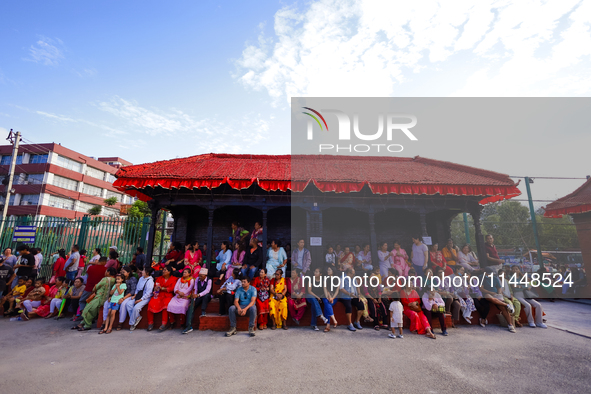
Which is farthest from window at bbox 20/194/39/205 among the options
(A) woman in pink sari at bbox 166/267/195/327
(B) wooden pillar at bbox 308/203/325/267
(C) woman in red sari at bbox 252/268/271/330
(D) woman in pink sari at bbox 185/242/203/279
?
(C) woman in red sari at bbox 252/268/271/330

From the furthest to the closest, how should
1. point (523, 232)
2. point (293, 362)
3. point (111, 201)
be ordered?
point (111, 201) < point (523, 232) < point (293, 362)

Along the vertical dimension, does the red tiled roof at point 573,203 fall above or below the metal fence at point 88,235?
above

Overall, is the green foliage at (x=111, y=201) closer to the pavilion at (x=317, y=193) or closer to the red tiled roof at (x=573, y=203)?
the pavilion at (x=317, y=193)

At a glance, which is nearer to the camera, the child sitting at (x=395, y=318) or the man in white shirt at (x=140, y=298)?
the child sitting at (x=395, y=318)

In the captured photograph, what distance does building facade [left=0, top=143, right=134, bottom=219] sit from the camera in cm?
3106

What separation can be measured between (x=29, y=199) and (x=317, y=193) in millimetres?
39364

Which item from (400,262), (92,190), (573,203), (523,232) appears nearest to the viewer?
(400,262)

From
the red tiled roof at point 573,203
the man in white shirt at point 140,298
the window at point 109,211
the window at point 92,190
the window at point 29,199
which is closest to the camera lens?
the man in white shirt at point 140,298

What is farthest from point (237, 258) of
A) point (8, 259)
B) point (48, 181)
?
point (48, 181)

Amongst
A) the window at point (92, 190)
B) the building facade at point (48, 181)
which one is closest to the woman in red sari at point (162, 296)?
the building facade at point (48, 181)

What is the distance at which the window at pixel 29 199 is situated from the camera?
31031 mm

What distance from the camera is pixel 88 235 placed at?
11.3 metres

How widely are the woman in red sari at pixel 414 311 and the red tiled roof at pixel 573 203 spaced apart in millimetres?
10615

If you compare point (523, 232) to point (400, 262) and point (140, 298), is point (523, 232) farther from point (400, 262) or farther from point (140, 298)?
point (140, 298)
